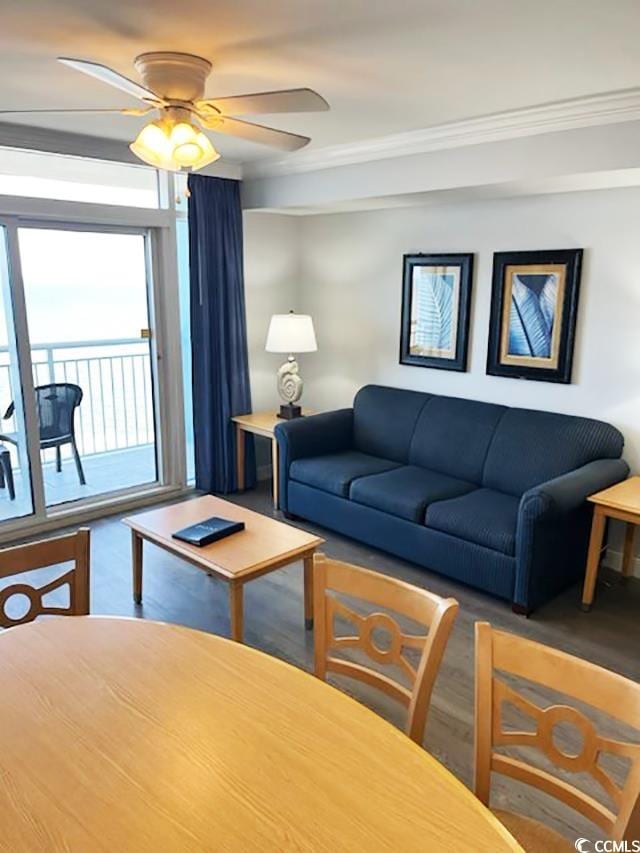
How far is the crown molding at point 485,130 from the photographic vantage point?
277cm

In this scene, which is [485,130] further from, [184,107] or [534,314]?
→ [184,107]

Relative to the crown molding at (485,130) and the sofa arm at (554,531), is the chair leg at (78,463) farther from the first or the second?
the sofa arm at (554,531)

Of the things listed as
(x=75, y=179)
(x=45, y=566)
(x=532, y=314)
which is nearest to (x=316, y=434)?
(x=532, y=314)

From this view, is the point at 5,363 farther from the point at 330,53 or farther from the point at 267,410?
the point at 330,53

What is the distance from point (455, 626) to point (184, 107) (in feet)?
8.32

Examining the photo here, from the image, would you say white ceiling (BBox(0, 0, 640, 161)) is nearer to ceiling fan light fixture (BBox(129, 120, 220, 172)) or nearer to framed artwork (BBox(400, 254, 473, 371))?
ceiling fan light fixture (BBox(129, 120, 220, 172))

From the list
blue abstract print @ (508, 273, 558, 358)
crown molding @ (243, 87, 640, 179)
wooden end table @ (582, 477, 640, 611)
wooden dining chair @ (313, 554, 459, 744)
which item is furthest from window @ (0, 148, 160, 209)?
wooden end table @ (582, 477, 640, 611)

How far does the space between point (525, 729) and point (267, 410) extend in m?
3.48

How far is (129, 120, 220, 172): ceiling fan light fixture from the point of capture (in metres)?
2.15

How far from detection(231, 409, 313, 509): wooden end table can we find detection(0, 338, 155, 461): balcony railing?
0.67 meters

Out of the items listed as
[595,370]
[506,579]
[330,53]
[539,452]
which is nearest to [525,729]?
[506,579]

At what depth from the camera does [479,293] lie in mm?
→ 4078

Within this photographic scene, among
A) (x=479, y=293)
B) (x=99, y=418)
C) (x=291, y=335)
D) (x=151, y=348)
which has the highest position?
(x=479, y=293)

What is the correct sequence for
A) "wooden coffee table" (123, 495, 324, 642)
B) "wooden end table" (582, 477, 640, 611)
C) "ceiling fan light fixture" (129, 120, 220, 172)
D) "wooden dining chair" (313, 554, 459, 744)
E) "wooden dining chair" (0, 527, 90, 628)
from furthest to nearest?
1. "wooden end table" (582, 477, 640, 611)
2. "wooden coffee table" (123, 495, 324, 642)
3. "ceiling fan light fixture" (129, 120, 220, 172)
4. "wooden dining chair" (0, 527, 90, 628)
5. "wooden dining chair" (313, 554, 459, 744)
